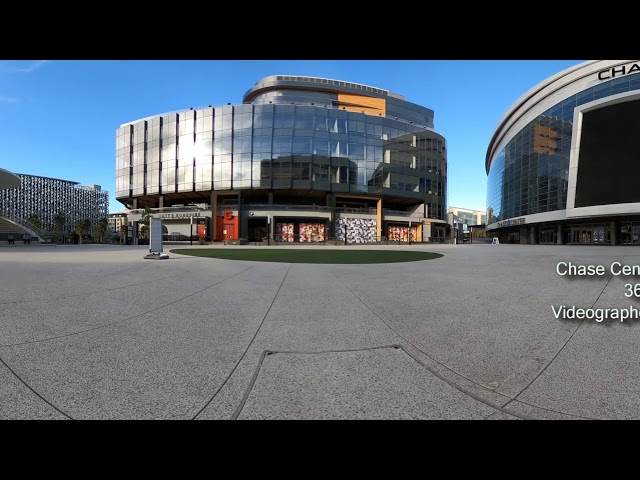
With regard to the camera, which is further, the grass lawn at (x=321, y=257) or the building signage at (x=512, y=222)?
the building signage at (x=512, y=222)

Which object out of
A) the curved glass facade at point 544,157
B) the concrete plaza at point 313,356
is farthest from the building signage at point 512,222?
the concrete plaza at point 313,356

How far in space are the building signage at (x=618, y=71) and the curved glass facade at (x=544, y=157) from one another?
620 mm

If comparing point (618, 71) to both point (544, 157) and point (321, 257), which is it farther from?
point (321, 257)

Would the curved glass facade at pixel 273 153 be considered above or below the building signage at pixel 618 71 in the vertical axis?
below

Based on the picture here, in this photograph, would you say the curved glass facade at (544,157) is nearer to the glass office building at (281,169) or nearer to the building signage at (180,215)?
the glass office building at (281,169)

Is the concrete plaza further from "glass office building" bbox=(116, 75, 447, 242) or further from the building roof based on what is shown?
"glass office building" bbox=(116, 75, 447, 242)

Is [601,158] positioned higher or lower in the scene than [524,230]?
higher

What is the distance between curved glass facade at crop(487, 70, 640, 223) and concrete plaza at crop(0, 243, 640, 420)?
55.2m

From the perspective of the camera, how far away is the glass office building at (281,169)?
51750 mm

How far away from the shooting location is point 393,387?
314 cm
